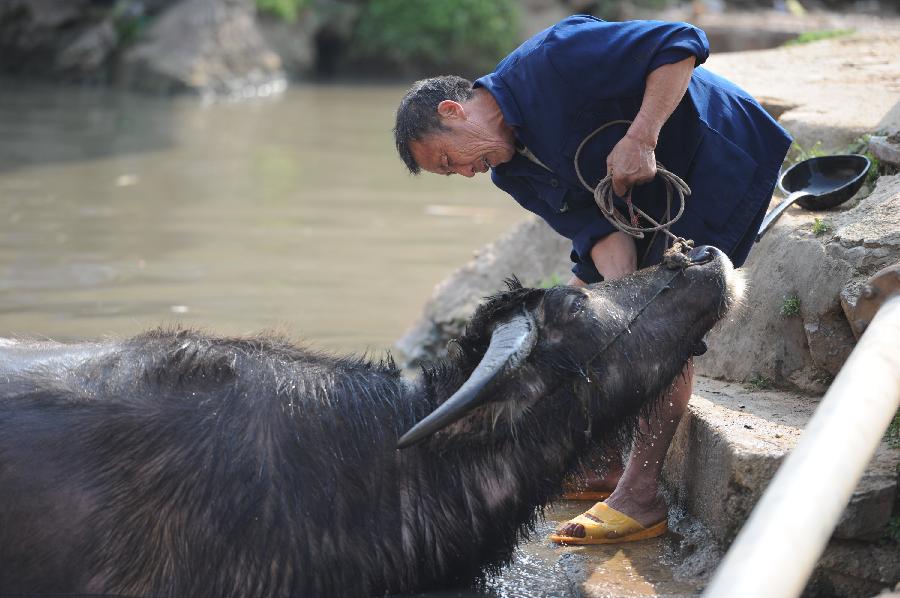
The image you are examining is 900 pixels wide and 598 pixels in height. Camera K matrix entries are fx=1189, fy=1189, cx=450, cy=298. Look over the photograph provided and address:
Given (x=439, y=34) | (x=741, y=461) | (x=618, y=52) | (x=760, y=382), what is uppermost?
(x=618, y=52)

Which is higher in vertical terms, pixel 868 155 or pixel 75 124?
pixel 868 155

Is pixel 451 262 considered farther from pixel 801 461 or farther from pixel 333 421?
pixel 801 461

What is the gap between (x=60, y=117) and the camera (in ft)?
46.6

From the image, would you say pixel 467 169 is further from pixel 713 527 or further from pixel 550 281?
pixel 550 281

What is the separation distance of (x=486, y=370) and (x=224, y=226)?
616cm

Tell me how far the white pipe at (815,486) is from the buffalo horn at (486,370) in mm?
816

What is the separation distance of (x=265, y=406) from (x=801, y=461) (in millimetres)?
1727

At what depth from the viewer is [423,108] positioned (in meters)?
3.85

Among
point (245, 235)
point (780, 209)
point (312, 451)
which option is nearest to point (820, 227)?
point (780, 209)

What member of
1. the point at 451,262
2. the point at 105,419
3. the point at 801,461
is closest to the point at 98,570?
the point at 105,419

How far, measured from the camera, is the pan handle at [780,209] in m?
4.58

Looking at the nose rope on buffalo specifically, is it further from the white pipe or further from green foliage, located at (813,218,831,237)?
the white pipe

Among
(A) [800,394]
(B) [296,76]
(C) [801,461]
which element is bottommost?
(B) [296,76]

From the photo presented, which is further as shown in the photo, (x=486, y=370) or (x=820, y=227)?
(x=820, y=227)
